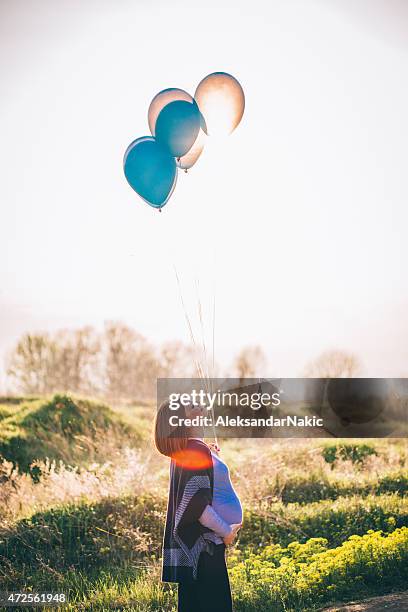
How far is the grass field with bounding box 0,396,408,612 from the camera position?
19.1 ft

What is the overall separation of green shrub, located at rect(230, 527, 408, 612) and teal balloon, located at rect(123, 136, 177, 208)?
3509 mm

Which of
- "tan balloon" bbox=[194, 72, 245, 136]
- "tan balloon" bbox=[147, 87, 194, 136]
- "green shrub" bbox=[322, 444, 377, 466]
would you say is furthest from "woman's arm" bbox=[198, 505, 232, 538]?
"green shrub" bbox=[322, 444, 377, 466]

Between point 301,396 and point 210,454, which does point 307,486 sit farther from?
point 301,396

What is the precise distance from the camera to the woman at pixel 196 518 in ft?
13.5

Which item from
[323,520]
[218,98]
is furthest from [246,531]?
[218,98]

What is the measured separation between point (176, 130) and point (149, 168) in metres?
0.39

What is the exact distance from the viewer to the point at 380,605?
5117 millimetres

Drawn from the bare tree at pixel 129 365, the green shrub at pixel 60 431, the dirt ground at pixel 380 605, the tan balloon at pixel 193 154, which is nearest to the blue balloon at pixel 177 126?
the tan balloon at pixel 193 154

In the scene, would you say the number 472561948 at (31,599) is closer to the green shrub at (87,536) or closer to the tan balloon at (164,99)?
the green shrub at (87,536)

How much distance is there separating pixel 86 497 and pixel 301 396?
915 centimetres

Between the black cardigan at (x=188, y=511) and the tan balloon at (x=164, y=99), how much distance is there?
3.03 meters

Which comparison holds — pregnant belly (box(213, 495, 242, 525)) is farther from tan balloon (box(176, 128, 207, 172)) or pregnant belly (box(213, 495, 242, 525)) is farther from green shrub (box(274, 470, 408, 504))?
green shrub (box(274, 470, 408, 504))

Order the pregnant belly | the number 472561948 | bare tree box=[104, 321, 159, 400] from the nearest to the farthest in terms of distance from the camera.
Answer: the pregnant belly, the number 472561948, bare tree box=[104, 321, 159, 400]

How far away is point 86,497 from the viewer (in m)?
8.09
